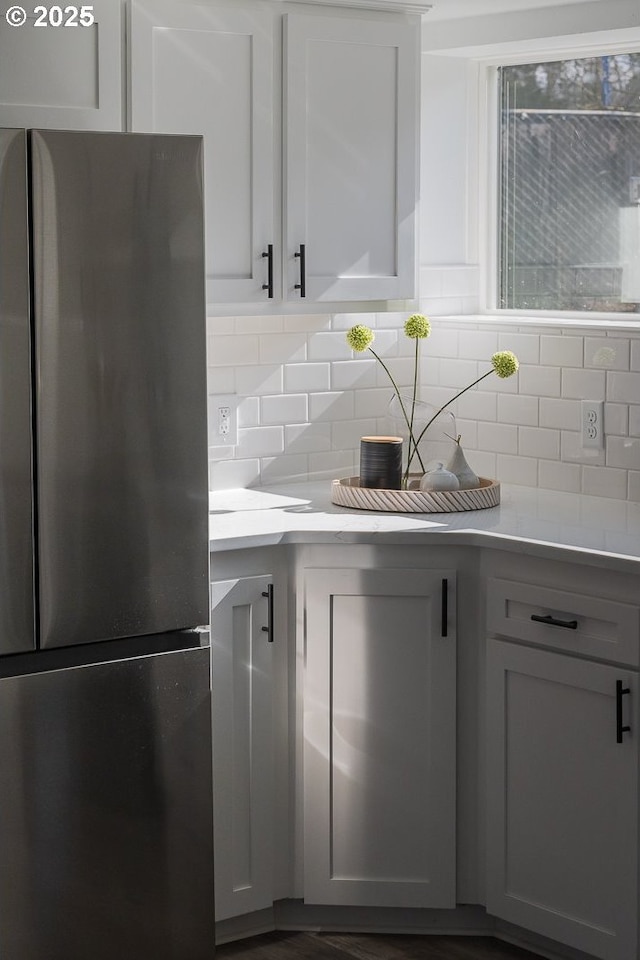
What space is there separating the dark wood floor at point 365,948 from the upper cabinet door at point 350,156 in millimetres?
1531

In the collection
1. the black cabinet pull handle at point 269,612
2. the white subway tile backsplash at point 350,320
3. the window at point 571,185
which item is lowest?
the black cabinet pull handle at point 269,612

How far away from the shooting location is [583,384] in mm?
3318

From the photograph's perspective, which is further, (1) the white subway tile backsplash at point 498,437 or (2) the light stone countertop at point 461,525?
(1) the white subway tile backsplash at point 498,437

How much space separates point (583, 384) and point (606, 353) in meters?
0.11

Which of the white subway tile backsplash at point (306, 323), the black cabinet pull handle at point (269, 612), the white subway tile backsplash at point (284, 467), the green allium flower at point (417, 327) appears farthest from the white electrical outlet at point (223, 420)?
the black cabinet pull handle at point (269, 612)

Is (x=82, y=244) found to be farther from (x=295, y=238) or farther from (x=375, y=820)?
(x=375, y=820)

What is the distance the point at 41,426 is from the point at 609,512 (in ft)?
4.67

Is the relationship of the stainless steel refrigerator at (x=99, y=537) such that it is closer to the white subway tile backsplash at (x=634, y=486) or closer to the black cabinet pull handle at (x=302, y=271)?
the black cabinet pull handle at (x=302, y=271)

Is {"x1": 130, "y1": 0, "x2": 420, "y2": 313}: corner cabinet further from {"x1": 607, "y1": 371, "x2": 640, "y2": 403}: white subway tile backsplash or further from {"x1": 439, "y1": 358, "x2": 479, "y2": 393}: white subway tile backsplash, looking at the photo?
{"x1": 607, "y1": 371, "x2": 640, "y2": 403}: white subway tile backsplash

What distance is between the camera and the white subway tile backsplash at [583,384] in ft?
10.8

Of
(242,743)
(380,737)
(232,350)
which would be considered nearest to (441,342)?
(232,350)

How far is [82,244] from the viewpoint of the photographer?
94.2 inches

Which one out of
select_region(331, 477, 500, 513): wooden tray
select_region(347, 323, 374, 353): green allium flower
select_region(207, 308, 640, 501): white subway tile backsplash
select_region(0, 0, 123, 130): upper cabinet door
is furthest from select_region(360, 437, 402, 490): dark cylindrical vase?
select_region(0, 0, 123, 130): upper cabinet door

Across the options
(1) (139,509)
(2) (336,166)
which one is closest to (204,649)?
(1) (139,509)
